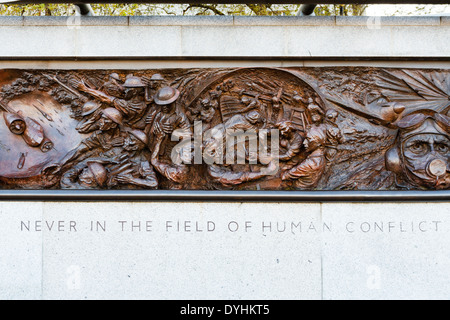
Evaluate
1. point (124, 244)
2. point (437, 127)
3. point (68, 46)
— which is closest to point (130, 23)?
point (68, 46)

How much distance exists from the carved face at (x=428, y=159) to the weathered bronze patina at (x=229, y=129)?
0.01 meters

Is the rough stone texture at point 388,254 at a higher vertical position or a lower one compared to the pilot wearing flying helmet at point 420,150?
lower

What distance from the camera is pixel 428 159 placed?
5.79m

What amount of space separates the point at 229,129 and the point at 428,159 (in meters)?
2.53

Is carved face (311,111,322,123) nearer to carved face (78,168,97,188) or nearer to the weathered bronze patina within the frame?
the weathered bronze patina

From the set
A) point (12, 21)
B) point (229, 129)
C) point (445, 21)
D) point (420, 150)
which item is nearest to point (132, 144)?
point (229, 129)

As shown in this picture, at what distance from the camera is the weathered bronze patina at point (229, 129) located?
19.2ft

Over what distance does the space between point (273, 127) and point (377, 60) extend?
5.19 feet

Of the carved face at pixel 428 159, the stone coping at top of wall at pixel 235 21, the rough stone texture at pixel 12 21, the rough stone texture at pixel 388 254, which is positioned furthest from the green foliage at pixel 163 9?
the rough stone texture at pixel 388 254

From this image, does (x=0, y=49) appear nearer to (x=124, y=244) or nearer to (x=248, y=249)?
(x=124, y=244)

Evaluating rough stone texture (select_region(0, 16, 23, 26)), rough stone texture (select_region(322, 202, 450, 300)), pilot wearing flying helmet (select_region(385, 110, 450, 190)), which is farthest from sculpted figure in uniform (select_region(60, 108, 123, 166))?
pilot wearing flying helmet (select_region(385, 110, 450, 190))

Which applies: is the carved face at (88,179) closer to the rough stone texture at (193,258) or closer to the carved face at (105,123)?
the rough stone texture at (193,258)

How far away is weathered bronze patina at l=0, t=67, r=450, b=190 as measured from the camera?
5.84 m

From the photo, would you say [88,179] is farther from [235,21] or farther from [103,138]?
[235,21]
